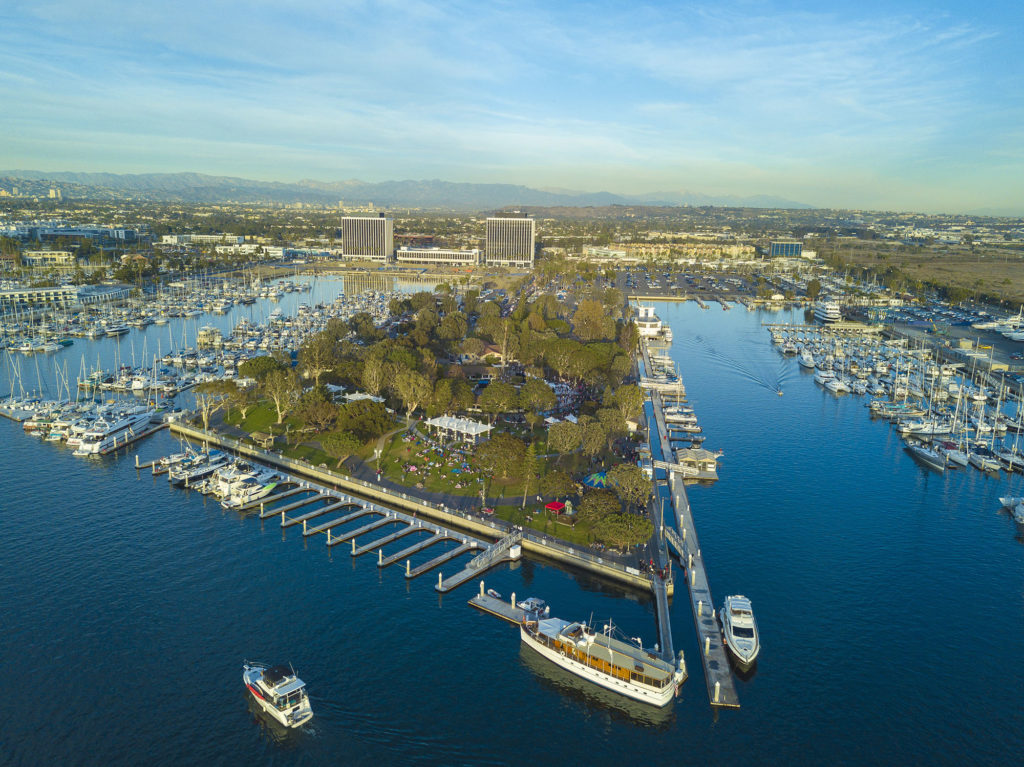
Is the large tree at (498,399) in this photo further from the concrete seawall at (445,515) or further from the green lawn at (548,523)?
the green lawn at (548,523)

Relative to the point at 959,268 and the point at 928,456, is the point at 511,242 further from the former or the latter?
the point at 928,456

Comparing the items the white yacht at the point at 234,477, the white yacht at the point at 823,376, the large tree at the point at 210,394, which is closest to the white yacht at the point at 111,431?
the large tree at the point at 210,394

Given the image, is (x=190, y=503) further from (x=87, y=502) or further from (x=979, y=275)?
(x=979, y=275)

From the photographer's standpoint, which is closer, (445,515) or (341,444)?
(445,515)

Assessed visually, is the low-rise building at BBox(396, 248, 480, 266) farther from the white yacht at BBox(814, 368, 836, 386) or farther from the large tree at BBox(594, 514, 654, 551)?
the large tree at BBox(594, 514, 654, 551)

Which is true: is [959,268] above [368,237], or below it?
above

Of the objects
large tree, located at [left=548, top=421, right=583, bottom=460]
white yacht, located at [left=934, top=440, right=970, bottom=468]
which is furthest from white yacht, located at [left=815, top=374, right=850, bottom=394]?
large tree, located at [left=548, top=421, right=583, bottom=460]

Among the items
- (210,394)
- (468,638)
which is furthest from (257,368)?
(468,638)

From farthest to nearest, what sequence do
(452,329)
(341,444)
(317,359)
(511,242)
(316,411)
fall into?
1. (511,242)
2. (452,329)
3. (317,359)
4. (316,411)
5. (341,444)
